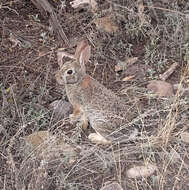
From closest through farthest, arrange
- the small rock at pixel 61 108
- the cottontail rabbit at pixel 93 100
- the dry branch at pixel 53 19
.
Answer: the cottontail rabbit at pixel 93 100, the small rock at pixel 61 108, the dry branch at pixel 53 19

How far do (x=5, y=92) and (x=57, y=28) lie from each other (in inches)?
45.3

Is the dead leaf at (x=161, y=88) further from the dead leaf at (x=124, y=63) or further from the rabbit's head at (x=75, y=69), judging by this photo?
the rabbit's head at (x=75, y=69)

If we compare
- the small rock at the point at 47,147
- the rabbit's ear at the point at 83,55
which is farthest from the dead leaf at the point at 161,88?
the small rock at the point at 47,147

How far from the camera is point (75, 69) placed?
3871 mm

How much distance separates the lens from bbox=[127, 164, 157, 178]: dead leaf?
3643 millimetres

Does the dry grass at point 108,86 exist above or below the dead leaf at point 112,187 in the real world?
above

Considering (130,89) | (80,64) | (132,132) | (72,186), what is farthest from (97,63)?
(72,186)

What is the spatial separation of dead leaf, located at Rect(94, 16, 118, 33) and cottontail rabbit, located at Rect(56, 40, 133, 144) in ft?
3.85

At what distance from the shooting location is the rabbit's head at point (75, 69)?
386cm

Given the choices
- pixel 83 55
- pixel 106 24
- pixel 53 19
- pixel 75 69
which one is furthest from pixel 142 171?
pixel 53 19

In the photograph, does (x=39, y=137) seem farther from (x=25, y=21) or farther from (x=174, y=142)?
(x=25, y=21)

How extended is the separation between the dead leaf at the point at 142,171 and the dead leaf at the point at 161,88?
3.31 ft

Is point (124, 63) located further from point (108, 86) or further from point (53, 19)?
point (53, 19)

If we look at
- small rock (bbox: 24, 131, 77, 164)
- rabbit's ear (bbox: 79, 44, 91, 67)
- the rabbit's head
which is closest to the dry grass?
small rock (bbox: 24, 131, 77, 164)
